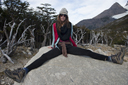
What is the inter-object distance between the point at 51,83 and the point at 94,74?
1.01 m

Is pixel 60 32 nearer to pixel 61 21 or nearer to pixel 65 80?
pixel 61 21

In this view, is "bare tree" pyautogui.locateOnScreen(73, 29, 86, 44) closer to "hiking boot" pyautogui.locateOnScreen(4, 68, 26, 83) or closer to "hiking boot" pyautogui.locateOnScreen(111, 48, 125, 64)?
"hiking boot" pyautogui.locateOnScreen(111, 48, 125, 64)

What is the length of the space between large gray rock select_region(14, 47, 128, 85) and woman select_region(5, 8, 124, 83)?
141mm

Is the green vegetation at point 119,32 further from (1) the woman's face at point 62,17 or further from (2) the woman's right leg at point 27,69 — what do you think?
(2) the woman's right leg at point 27,69

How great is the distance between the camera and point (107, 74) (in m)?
2.09

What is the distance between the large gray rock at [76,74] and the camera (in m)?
1.92

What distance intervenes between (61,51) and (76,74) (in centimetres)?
93

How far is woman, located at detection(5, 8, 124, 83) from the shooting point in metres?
2.11

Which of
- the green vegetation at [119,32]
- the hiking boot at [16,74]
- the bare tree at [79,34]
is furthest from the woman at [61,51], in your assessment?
the green vegetation at [119,32]

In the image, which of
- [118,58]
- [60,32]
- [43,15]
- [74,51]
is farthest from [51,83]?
[43,15]

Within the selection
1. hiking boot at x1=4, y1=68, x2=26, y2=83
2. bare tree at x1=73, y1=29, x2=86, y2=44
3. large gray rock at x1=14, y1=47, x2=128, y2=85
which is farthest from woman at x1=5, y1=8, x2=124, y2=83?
bare tree at x1=73, y1=29, x2=86, y2=44

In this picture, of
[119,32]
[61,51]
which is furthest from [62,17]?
[119,32]

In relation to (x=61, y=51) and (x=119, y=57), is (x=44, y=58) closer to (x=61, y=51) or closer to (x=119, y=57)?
(x=61, y=51)

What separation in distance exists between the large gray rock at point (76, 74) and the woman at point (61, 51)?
141mm
